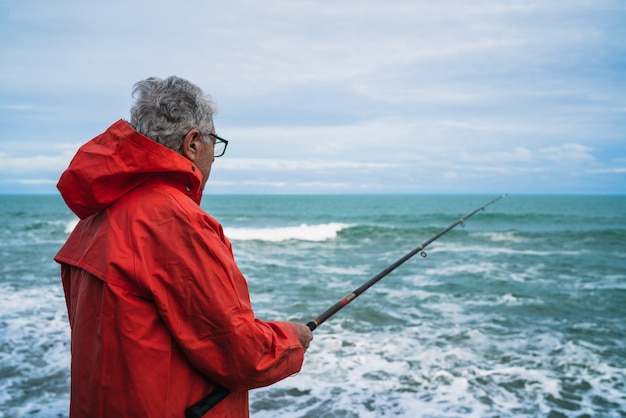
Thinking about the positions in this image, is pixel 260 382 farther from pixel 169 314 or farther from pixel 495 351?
pixel 495 351

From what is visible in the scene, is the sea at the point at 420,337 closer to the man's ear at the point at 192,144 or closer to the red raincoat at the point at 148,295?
the red raincoat at the point at 148,295

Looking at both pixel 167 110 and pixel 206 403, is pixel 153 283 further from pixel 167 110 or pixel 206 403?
pixel 167 110

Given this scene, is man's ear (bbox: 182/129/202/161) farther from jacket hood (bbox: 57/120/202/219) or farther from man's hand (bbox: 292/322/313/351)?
man's hand (bbox: 292/322/313/351)

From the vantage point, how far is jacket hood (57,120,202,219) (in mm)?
1420

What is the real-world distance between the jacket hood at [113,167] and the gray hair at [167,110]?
0.22 ft

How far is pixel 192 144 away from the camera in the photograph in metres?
1.59

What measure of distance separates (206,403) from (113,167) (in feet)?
2.46

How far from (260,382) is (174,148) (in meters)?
0.78

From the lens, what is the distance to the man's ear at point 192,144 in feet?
5.11

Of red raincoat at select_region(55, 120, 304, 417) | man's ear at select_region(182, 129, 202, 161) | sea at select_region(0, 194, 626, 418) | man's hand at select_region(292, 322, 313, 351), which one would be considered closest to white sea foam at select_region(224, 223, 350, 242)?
sea at select_region(0, 194, 626, 418)

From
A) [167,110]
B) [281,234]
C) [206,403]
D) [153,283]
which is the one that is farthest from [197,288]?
[281,234]

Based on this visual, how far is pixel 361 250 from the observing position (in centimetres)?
1741

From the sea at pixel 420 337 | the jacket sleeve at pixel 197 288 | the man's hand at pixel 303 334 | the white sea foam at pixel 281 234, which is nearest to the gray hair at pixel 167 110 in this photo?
the jacket sleeve at pixel 197 288

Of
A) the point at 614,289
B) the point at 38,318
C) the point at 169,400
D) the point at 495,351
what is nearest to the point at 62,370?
the point at 38,318
